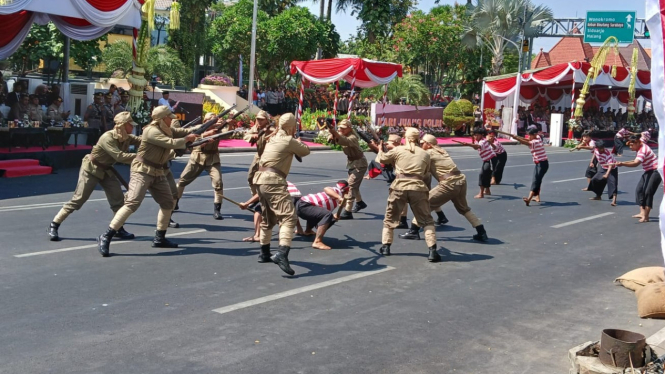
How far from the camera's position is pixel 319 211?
10422 mm

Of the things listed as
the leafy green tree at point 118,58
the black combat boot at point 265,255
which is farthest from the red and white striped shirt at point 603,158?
the leafy green tree at point 118,58

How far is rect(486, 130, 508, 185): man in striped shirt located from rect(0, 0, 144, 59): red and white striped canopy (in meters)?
10.0

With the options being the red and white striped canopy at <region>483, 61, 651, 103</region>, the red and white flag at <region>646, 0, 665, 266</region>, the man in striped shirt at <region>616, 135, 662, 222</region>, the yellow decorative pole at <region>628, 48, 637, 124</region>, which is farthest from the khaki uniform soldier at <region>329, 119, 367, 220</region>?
the yellow decorative pole at <region>628, 48, 637, 124</region>

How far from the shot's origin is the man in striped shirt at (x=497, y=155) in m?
16.5

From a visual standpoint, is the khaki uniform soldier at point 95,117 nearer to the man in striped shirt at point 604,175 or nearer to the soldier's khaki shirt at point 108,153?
the soldier's khaki shirt at point 108,153

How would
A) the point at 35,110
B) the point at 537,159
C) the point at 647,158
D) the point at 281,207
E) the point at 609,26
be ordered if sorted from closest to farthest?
the point at 281,207
the point at 647,158
the point at 537,159
the point at 35,110
the point at 609,26

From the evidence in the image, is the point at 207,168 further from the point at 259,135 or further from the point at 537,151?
the point at 537,151

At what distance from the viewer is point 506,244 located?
11.3 meters

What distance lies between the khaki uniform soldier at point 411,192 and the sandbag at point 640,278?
2298 mm

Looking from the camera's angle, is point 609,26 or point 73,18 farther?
point 609,26

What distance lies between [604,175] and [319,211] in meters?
8.47

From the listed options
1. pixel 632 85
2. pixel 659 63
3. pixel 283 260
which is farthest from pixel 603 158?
pixel 632 85

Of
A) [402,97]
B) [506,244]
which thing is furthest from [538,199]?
[402,97]

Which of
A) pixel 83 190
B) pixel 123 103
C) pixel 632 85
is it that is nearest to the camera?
pixel 83 190
